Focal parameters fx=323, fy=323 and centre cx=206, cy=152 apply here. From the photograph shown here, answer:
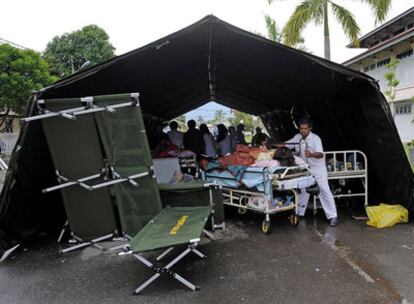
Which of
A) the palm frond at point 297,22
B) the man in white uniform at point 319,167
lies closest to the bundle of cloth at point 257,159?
the man in white uniform at point 319,167

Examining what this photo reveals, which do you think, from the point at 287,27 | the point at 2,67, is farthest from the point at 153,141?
the point at 2,67

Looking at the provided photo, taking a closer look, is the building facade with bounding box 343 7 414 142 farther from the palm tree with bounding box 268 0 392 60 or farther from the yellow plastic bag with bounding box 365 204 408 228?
the yellow plastic bag with bounding box 365 204 408 228

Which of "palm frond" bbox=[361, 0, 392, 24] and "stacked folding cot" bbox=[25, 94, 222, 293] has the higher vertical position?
"palm frond" bbox=[361, 0, 392, 24]

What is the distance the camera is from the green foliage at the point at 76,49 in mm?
23297

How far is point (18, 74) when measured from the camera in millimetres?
15523

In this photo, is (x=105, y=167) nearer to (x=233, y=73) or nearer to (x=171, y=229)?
(x=171, y=229)

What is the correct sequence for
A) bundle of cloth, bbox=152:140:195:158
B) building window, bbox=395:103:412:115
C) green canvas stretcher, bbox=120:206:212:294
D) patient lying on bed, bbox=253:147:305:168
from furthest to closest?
building window, bbox=395:103:412:115, bundle of cloth, bbox=152:140:195:158, patient lying on bed, bbox=253:147:305:168, green canvas stretcher, bbox=120:206:212:294

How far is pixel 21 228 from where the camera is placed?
4.68 m

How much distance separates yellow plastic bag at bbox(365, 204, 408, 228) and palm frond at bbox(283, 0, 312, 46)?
29.2 ft

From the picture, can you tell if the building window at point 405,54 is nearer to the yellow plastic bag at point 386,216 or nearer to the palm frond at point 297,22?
the palm frond at point 297,22

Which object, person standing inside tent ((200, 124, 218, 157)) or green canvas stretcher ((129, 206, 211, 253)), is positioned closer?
green canvas stretcher ((129, 206, 211, 253))

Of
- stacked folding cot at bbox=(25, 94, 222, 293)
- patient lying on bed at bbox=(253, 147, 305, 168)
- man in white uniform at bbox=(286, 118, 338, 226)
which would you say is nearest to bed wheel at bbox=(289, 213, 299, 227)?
man in white uniform at bbox=(286, 118, 338, 226)

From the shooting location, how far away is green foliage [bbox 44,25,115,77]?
917 inches

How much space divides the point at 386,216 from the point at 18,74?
54.2ft
